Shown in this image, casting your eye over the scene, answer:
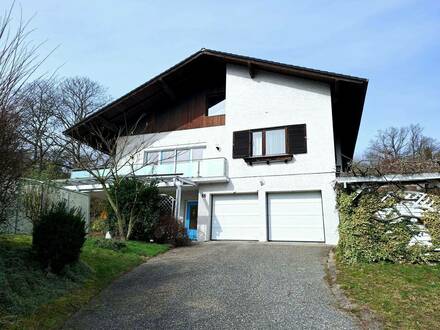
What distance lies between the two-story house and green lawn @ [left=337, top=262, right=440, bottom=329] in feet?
18.2

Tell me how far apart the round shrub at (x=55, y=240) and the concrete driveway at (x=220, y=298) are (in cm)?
107

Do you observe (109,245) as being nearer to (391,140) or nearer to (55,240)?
(55,240)

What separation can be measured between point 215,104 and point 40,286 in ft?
44.9

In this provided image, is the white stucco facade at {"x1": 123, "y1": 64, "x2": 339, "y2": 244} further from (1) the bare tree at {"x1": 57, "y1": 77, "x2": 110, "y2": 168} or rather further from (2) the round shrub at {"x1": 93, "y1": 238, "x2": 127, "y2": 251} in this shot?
(1) the bare tree at {"x1": 57, "y1": 77, "x2": 110, "y2": 168}

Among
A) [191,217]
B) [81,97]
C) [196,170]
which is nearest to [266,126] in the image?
[196,170]

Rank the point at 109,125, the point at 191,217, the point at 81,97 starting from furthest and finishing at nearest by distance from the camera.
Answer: the point at 81,97 → the point at 109,125 → the point at 191,217

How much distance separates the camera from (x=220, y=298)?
634 cm

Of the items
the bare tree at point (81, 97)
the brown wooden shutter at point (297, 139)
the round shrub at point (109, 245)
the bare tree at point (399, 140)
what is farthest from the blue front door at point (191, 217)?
the bare tree at point (399, 140)

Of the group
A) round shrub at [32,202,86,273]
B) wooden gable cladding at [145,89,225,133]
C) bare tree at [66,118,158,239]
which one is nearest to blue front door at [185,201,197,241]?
bare tree at [66,118,158,239]

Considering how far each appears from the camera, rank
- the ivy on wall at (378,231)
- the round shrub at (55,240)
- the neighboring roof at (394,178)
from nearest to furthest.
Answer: the round shrub at (55,240)
the ivy on wall at (378,231)
the neighboring roof at (394,178)

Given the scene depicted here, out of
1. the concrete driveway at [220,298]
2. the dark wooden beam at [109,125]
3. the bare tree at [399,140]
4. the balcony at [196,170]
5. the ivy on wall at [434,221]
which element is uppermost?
the bare tree at [399,140]

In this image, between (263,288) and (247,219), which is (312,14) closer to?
(263,288)

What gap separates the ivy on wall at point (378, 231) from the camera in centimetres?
866

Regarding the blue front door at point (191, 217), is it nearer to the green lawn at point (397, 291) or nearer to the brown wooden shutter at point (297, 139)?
the brown wooden shutter at point (297, 139)
